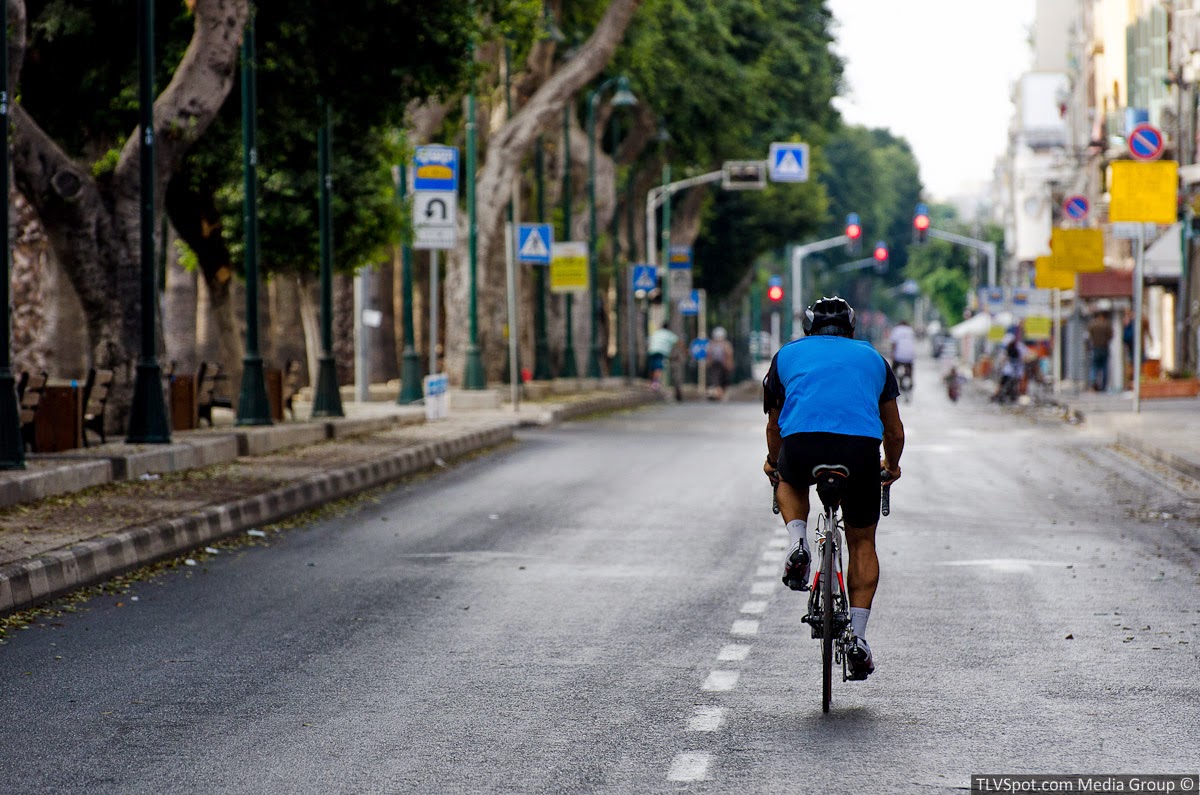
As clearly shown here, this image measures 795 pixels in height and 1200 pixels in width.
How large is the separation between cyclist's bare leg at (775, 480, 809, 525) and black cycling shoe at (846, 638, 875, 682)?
1.89ft

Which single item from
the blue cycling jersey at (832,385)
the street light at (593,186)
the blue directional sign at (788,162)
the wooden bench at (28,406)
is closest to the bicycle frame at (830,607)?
the blue cycling jersey at (832,385)

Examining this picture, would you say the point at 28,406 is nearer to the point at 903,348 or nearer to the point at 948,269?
the point at 903,348

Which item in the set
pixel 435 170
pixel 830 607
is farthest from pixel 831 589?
pixel 435 170

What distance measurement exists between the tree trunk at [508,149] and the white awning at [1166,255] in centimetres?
1490

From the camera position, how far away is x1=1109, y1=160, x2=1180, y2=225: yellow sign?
31781 millimetres

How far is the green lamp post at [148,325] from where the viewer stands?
790 inches

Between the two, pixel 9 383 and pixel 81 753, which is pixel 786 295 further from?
pixel 81 753

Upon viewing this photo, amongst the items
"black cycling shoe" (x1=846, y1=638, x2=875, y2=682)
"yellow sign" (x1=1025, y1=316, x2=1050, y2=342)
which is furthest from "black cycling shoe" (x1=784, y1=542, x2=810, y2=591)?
"yellow sign" (x1=1025, y1=316, x2=1050, y2=342)

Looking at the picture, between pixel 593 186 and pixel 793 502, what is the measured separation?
137ft

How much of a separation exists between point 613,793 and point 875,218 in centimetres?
11546

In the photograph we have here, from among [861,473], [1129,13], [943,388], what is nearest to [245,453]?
[861,473]

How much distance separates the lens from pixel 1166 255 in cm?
4872

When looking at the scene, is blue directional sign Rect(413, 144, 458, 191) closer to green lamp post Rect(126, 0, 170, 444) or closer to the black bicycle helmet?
green lamp post Rect(126, 0, 170, 444)

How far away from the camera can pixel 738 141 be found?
60219 millimetres
